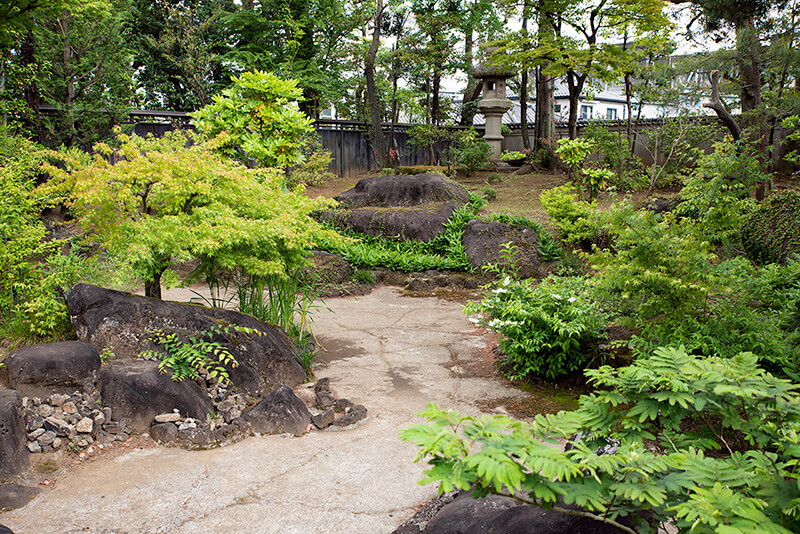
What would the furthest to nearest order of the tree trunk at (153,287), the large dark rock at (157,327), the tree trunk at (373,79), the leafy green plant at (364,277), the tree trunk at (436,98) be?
the tree trunk at (436,98), the tree trunk at (373,79), the leafy green plant at (364,277), the tree trunk at (153,287), the large dark rock at (157,327)

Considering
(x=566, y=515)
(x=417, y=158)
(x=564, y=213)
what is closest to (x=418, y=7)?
(x=417, y=158)

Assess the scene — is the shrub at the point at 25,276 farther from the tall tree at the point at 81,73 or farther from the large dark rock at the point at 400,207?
the tall tree at the point at 81,73

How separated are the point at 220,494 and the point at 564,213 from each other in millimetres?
8544

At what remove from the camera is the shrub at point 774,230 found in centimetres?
617

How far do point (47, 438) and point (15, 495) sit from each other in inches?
24.3

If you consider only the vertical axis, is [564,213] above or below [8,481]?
above

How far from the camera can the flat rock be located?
3.21 metres

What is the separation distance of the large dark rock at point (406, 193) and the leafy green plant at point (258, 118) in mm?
5693

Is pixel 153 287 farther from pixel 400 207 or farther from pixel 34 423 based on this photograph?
pixel 400 207

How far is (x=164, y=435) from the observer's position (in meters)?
4.05

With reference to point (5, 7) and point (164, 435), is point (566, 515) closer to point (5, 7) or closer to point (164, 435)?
point (164, 435)

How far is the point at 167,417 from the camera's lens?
4160mm

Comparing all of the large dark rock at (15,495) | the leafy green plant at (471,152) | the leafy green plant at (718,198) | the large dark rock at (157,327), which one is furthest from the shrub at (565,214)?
the large dark rock at (15,495)

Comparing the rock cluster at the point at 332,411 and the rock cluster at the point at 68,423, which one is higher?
the rock cluster at the point at 68,423
